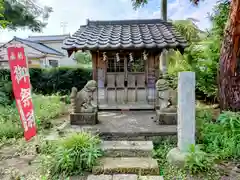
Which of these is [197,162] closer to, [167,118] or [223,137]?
[223,137]

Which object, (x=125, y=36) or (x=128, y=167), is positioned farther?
(x=125, y=36)

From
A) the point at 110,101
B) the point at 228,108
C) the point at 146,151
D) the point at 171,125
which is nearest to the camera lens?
the point at 146,151

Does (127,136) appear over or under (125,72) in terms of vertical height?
under

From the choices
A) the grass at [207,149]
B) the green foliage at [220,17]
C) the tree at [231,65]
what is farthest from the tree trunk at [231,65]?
the green foliage at [220,17]

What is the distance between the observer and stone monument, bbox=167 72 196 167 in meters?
3.67

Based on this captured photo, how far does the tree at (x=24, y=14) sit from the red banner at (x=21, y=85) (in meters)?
4.79

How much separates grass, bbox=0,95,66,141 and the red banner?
1197 millimetres

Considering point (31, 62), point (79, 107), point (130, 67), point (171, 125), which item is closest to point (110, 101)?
point (130, 67)

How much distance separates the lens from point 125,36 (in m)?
6.56

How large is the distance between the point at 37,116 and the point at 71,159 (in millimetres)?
3232

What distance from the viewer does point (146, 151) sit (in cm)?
405

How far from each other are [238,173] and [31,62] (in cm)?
1942

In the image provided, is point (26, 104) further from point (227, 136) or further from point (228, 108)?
point (228, 108)

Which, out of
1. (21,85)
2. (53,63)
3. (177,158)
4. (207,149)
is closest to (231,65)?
(207,149)
